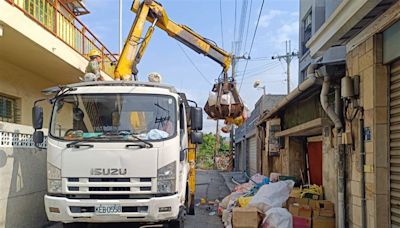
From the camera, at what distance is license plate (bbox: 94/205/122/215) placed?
614 centimetres

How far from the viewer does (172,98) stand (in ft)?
22.7

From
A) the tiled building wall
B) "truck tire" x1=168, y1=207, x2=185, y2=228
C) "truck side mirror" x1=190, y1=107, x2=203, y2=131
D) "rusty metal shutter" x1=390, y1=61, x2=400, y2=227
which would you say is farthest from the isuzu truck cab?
"rusty metal shutter" x1=390, y1=61, x2=400, y2=227

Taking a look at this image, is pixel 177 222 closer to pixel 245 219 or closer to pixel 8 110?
pixel 245 219

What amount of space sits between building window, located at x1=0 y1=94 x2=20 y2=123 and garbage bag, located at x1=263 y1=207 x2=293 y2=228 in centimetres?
742

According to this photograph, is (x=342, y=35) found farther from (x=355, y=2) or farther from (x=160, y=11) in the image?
(x=160, y=11)

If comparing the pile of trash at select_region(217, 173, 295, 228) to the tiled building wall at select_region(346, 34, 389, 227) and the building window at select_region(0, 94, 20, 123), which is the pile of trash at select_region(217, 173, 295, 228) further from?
the building window at select_region(0, 94, 20, 123)

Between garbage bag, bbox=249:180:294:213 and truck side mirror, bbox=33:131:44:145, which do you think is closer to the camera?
truck side mirror, bbox=33:131:44:145

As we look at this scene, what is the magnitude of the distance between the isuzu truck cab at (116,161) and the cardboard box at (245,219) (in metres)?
1.22

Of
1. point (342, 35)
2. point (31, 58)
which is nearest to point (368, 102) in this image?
point (342, 35)

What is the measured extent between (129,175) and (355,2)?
3.96 metres

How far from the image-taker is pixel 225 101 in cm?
1078

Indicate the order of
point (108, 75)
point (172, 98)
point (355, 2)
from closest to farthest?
point (355, 2), point (172, 98), point (108, 75)

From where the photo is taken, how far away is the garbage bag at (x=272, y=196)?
25.8ft

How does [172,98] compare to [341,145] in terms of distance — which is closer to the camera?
[341,145]
